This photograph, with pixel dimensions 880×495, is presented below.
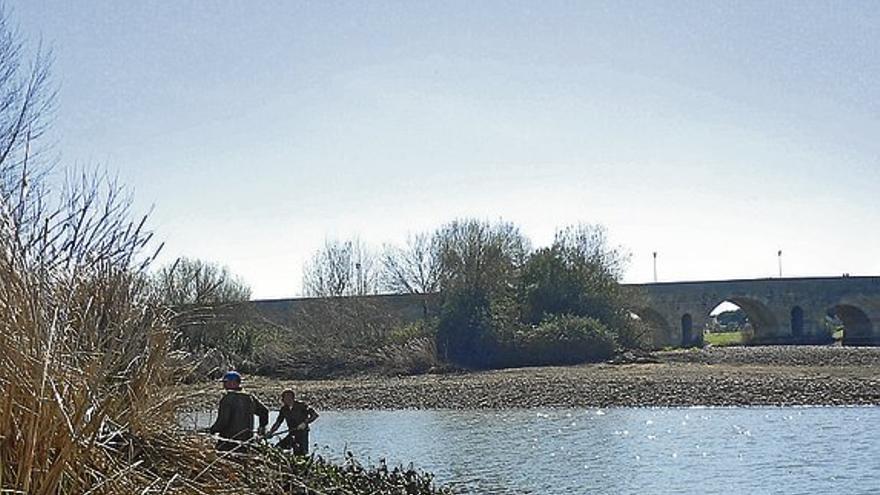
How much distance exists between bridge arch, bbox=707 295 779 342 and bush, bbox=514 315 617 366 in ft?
79.8

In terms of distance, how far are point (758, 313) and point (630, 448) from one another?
158ft

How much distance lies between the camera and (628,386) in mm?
30500

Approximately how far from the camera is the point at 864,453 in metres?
17.8

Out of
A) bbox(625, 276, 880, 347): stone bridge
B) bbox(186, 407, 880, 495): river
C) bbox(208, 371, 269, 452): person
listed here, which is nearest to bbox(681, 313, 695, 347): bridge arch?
bbox(625, 276, 880, 347): stone bridge

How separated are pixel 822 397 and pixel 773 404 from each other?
1499 mm

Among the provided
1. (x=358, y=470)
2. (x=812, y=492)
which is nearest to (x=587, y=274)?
(x=812, y=492)

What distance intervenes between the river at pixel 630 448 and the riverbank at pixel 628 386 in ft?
5.44

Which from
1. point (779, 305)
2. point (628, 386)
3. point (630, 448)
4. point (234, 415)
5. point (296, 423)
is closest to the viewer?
point (234, 415)

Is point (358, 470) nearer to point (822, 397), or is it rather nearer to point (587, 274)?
point (822, 397)

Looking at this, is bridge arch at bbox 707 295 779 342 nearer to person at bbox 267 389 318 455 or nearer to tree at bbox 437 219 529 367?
tree at bbox 437 219 529 367

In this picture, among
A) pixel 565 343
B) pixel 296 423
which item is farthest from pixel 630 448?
pixel 565 343

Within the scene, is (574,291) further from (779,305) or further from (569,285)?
(779,305)

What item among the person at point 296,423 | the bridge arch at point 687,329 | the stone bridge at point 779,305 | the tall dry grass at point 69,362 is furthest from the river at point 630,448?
the stone bridge at point 779,305

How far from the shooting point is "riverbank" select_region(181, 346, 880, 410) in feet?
91.1
